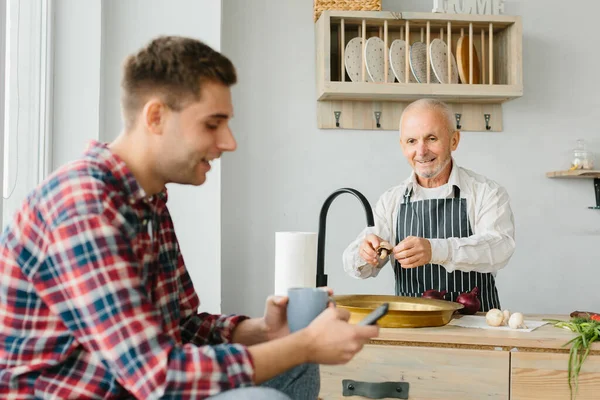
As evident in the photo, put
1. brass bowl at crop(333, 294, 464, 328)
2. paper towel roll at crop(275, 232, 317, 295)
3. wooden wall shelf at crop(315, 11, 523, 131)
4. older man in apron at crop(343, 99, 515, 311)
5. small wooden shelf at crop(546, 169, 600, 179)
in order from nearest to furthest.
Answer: brass bowl at crop(333, 294, 464, 328) < paper towel roll at crop(275, 232, 317, 295) < older man in apron at crop(343, 99, 515, 311) < wooden wall shelf at crop(315, 11, 523, 131) < small wooden shelf at crop(546, 169, 600, 179)

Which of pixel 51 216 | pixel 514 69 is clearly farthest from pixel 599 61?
pixel 51 216

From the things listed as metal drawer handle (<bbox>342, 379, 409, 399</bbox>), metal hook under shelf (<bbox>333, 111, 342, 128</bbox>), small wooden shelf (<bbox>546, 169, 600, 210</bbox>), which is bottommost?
metal drawer handle (<bbox>342, 379, 409, 399</bbox>)

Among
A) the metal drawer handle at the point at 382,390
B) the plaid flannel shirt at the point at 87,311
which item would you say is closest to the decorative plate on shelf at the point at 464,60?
the metal drawer handle at the point at 382,390

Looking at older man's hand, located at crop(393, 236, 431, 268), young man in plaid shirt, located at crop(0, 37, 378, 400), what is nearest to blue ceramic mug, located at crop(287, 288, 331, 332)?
young man in plaid shirt, located at crop(0, 37, 378, 400)

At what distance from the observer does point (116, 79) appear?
3053mm

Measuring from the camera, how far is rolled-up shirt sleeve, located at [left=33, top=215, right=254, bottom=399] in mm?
1177

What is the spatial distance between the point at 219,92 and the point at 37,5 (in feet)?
5.13

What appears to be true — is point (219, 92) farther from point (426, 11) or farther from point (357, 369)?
point (426, 11)

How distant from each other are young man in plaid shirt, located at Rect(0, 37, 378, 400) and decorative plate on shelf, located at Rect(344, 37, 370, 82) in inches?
77.7

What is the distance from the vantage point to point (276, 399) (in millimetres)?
1278

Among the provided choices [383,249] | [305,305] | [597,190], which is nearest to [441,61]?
[597,190]

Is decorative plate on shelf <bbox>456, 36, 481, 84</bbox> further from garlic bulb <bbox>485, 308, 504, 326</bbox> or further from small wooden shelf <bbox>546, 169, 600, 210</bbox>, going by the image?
garlic bulb <bbox>485, 308, 504, 326</bbox>

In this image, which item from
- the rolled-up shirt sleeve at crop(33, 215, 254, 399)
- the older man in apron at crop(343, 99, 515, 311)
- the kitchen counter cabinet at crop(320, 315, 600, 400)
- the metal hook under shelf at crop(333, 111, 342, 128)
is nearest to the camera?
the rolled-up shirt sleeve at crop(33, 215, 254, 399)

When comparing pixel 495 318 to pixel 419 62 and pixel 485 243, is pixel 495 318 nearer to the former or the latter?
pixel 485 243
